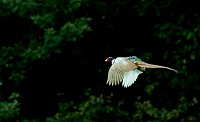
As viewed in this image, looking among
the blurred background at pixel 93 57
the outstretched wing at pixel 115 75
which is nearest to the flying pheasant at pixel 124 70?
the outstretched wing at pixel 115 75

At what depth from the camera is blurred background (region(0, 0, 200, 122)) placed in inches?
291

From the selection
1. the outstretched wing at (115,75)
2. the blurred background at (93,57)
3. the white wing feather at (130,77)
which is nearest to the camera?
the outstretched wing at (115,75)

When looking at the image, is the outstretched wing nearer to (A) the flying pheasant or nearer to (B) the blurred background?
(A) the flying pheasant

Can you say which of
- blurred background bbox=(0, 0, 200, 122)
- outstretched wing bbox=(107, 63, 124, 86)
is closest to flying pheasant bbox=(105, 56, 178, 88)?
outstretched wing bbox=(107, 63, 124, 86)

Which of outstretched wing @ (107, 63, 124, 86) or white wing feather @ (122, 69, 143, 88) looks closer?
outstretched wing @ (107, 63, 124, 86)

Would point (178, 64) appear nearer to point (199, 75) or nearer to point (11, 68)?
point (199, 75)

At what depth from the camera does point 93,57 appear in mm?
8305

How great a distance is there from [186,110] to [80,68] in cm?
145

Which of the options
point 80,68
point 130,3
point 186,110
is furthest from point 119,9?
point 186,110

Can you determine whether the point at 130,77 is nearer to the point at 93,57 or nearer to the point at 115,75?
the point at 115,75

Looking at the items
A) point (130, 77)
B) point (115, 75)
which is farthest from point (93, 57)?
point (115, 75)

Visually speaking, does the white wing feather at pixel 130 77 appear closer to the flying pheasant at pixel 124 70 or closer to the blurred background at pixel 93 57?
the flying pheasant at pixel 124 70

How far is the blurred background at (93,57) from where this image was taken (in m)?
7.40

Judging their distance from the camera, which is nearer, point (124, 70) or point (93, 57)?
point (124, 70)
